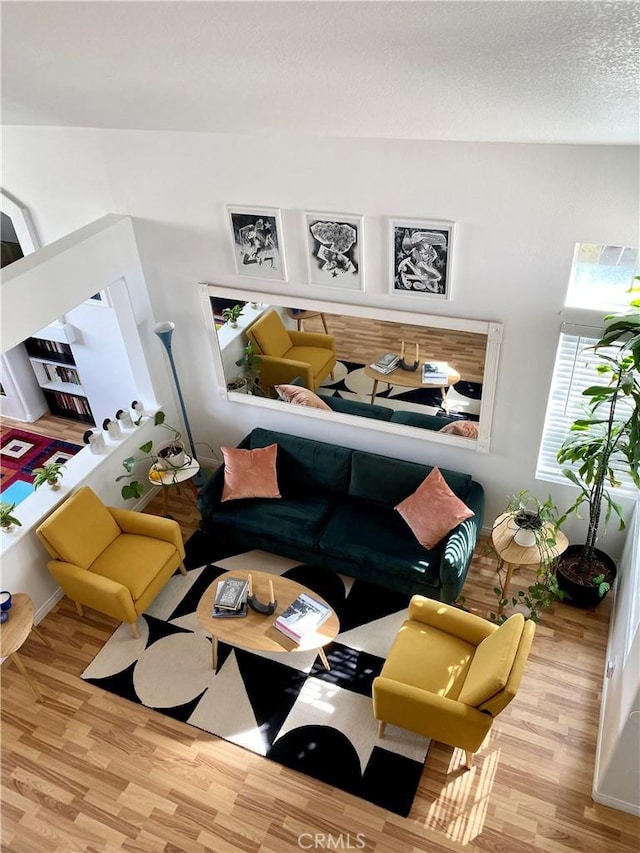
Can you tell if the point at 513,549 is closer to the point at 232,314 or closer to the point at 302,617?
the point at 302,617

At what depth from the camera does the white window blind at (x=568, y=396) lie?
410 cm

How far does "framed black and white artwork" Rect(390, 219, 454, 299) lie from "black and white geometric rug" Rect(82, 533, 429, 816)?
2.17 m

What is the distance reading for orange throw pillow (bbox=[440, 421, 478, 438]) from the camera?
4.70 meters

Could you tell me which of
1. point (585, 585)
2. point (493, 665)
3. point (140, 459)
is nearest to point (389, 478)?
point (585, 585)

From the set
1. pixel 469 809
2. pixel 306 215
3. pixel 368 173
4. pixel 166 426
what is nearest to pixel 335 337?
pixel 306 215

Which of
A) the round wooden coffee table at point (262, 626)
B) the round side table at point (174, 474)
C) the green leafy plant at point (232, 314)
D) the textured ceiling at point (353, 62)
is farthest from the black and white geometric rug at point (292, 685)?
the textured ceiling at point (353, 62)

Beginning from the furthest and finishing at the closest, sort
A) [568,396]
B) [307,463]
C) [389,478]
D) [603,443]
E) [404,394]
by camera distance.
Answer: [307,463] → [389,478] → [404,394] → [568,396] → [603,443]

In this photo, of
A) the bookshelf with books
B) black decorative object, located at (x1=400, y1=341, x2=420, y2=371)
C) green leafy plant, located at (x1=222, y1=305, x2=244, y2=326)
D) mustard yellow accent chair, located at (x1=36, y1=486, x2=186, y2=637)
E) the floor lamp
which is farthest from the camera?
the bookshelf with books

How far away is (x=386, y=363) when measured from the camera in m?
4.72

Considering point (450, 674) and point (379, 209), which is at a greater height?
point (379, 209)

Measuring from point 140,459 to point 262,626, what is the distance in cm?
199

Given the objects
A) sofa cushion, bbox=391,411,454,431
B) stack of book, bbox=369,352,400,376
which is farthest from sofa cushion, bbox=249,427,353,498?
stack of book, bbox=369,352,400,376

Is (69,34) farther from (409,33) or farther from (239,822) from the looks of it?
(239,822)

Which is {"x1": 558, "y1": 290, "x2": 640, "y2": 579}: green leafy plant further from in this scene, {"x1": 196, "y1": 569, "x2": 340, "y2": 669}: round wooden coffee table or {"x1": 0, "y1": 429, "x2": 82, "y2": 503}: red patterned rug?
{"x1": 0, "y1": 429, "x2": 82, "y2": 503}: red patterned rug
